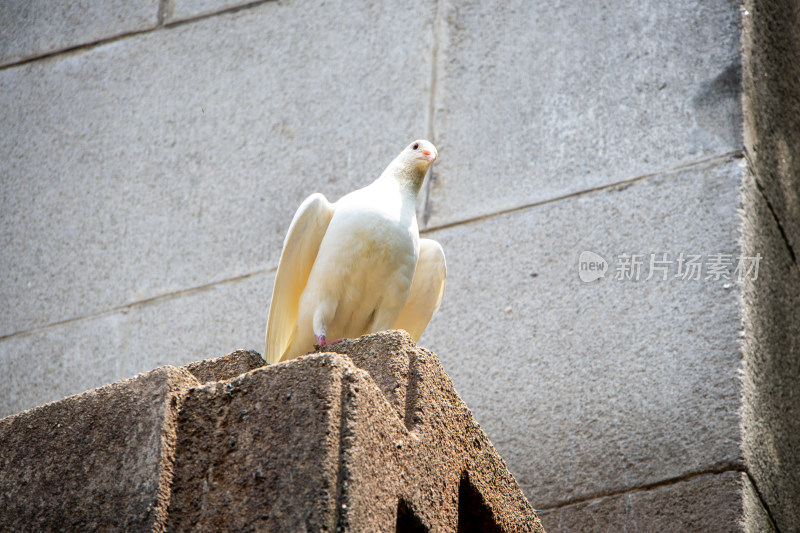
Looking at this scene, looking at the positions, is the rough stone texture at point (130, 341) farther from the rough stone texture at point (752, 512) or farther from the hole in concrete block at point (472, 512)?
the hole in concrete block at point (472, 512)

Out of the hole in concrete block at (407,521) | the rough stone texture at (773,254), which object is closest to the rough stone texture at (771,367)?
the rough stone texture at (773,254)

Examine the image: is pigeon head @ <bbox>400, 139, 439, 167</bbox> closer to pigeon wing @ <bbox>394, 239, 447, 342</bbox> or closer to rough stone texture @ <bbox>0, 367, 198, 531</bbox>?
pigeon wing @ <bbox>394, 239, 447, 342</bbox>

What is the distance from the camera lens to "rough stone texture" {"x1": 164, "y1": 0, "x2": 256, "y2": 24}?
686cm

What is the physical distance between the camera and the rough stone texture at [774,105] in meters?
5.37

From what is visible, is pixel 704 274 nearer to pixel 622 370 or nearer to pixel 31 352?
pixel 622 370

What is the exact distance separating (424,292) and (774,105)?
2.40 metres

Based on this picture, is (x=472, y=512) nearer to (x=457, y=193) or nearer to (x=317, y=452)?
(x=317, y=452)

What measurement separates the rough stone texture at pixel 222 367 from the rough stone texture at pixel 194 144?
8.74 feet

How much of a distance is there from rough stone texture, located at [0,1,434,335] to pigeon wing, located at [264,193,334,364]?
1488mm

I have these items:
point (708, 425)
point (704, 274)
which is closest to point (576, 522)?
point (708, 425)

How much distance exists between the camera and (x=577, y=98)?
18.7 feet

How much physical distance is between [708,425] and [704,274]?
0.75 metres

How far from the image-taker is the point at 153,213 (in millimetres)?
6363

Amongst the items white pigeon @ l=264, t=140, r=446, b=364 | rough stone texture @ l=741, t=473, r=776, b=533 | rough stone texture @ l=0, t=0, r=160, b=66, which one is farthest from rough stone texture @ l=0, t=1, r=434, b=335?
rough stone texture @ l=741, t=473, r=776, b=533
